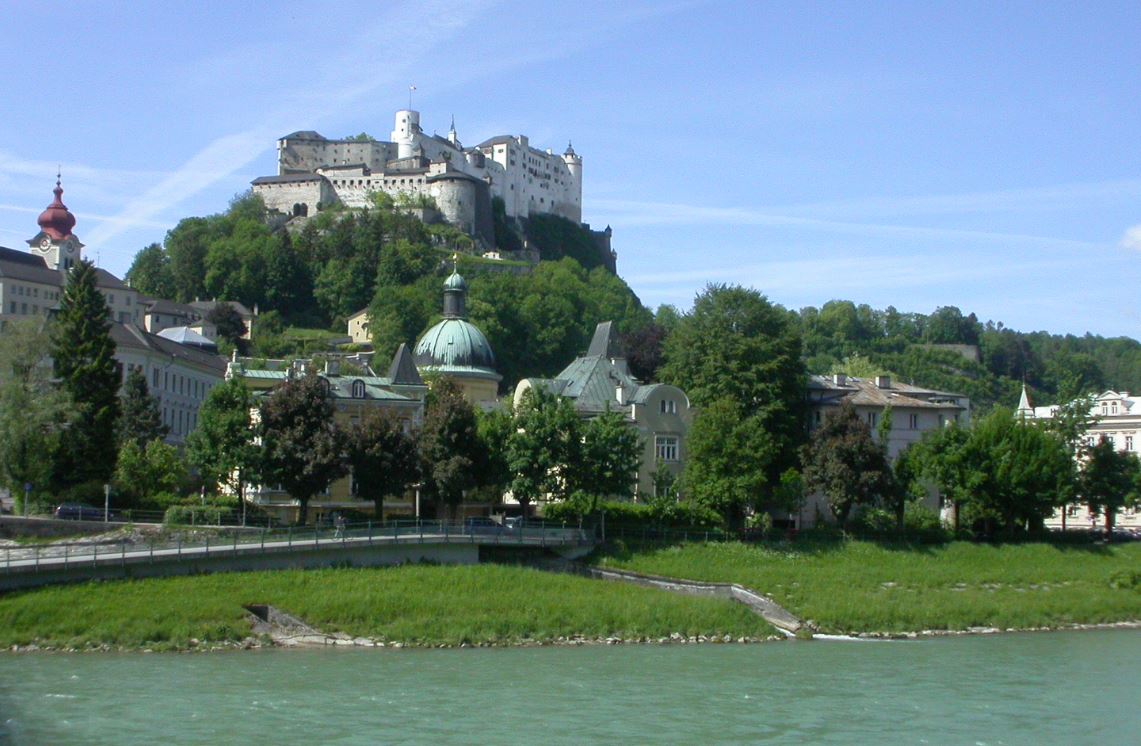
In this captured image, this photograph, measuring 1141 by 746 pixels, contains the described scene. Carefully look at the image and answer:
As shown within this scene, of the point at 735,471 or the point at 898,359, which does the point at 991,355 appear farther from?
the point at 735,471

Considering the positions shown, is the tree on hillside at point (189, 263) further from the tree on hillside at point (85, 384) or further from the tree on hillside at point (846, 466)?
the tree on hillside at point (846, 466)

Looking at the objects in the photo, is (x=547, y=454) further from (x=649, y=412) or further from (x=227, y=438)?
(x=227, y=438)

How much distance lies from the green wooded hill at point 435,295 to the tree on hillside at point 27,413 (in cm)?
6222

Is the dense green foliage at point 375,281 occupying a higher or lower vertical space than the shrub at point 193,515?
higher

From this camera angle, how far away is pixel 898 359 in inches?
6176

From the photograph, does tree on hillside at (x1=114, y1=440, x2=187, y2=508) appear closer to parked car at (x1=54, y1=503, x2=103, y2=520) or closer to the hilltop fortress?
parked car at (x1=54, y1=503, x2=103, y2=520)

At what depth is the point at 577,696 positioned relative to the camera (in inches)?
1324

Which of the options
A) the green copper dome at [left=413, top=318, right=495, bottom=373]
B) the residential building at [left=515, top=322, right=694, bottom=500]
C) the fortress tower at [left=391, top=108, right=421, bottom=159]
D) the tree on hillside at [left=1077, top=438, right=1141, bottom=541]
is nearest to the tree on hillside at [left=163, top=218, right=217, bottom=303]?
the fortress tower at [left=391, top=108, right=421, bottom=159]

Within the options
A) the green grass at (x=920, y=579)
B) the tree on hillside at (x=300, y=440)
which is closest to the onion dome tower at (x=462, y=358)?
the tree on hillside at (x=300, y=440)

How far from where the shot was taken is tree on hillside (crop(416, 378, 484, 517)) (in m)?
55.2

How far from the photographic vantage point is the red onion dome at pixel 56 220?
126 metres

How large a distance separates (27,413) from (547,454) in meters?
18.5

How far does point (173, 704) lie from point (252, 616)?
10894 mm

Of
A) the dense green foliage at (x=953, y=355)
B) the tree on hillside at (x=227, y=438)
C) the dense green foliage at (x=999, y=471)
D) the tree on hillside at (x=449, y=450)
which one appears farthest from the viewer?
the dense green foliage at (x=953, y=355)
